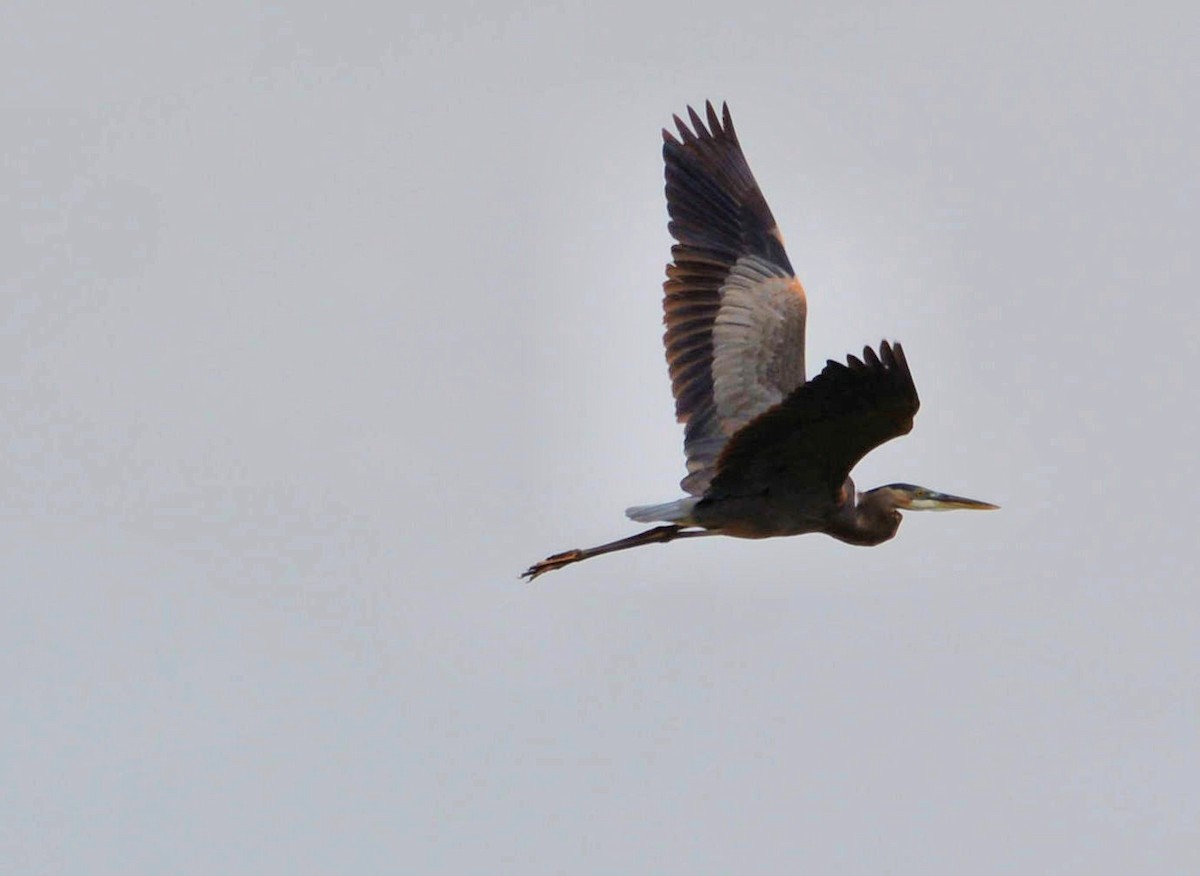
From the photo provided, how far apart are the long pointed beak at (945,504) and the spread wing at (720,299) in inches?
35.5

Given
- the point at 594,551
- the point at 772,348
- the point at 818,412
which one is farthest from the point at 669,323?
the point at 818,412

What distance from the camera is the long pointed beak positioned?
1148cm

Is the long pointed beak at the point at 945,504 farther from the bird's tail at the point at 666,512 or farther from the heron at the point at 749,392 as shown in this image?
the bird's tail at the point at 666,512

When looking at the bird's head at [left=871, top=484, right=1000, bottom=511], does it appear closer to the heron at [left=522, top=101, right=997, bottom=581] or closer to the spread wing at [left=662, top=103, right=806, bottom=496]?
the heron at [left=522, top=101, right=997, bottom=581]

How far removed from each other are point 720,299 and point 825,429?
6.70ft

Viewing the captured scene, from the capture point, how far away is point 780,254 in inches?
472

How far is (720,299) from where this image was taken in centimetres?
1184

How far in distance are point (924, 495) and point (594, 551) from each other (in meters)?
1.79

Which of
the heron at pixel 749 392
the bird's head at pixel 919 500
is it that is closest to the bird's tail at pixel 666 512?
the heron at pixel 749 392

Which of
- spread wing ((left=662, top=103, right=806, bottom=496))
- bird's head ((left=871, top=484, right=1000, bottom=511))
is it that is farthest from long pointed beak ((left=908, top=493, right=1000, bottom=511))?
spread wing ((left=662, top=103, right=806, bottom=496))

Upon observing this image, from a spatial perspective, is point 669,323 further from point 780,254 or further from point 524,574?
point 524,574

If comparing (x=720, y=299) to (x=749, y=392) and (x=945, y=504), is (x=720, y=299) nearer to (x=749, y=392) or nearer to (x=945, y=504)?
(x=749, y=392)

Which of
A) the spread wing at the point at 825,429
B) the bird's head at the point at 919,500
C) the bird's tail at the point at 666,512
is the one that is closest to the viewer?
the spread wing at the point at 825,429

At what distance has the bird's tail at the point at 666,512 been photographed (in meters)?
10.5
